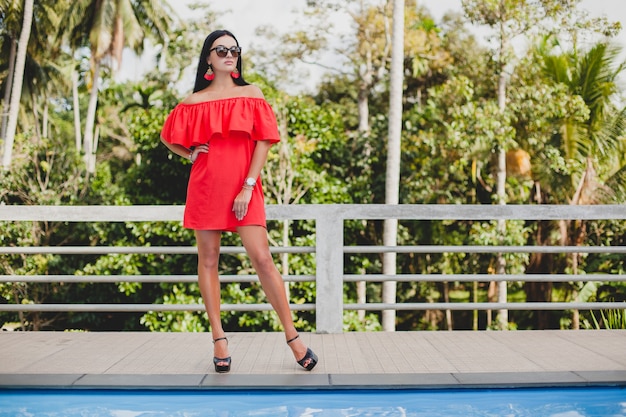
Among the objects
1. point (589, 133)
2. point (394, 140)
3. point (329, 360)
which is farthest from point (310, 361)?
point (589, 133)

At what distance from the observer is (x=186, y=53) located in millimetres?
24969

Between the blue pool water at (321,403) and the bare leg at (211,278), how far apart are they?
367mm

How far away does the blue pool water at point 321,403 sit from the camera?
2.77m

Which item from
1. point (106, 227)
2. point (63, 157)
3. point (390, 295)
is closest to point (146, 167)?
point (106, 227)

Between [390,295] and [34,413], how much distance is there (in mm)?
8752

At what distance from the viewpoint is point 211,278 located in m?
3.37

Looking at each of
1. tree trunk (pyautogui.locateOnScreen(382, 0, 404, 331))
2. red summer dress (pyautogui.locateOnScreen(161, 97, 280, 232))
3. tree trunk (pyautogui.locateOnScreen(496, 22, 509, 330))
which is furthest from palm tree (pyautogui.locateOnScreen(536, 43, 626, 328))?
red summer dress (pyautogui.locateOnScreen(161, 97, 280, 232))

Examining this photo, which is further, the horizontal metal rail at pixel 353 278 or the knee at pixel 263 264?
the horizontal metal rail at pixel 353 278

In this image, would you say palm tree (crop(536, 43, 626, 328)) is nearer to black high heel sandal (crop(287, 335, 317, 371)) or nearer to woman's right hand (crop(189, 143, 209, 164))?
black high heel sandal (crop(287, 335, 317, 371))

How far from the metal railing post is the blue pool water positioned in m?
1.33

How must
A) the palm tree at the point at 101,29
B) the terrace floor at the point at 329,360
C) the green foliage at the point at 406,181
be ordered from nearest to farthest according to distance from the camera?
1. the terrace floor at the point at 329,360
2. the green foliage at the point at 406,181
3. the palm tree at the point at 101,29

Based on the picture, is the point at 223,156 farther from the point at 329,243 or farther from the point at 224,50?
the point at 329,243

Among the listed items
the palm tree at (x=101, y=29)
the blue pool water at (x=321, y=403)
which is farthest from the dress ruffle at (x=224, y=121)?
the palm tree at (x=101, y=29)

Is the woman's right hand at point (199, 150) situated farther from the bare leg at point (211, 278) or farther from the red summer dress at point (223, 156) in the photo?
the bare leg at point (211, 278)
